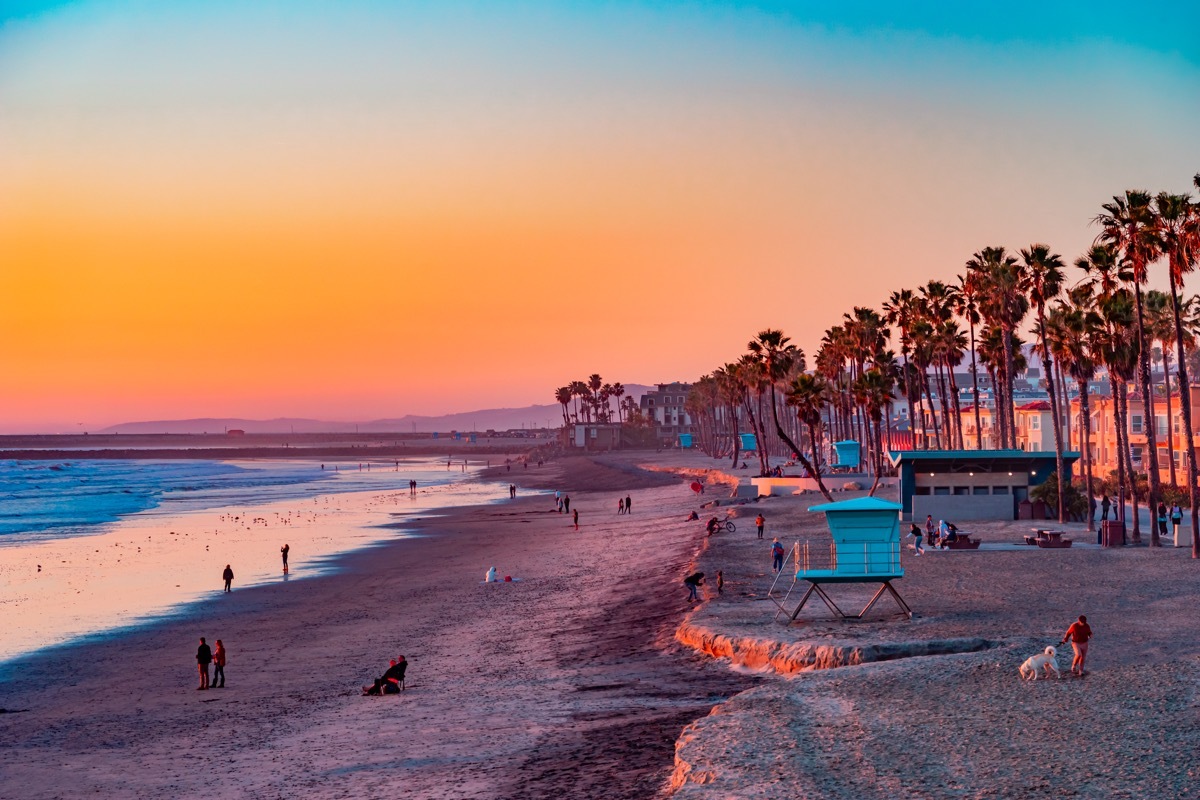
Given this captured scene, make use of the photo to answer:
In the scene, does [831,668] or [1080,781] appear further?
[831,668]

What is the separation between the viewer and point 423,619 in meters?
34.9

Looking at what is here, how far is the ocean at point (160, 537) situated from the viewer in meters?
39.4

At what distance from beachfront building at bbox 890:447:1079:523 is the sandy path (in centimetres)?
1222

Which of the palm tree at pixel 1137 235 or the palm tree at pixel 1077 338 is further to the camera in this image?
the palm tree at pixel 1077 338

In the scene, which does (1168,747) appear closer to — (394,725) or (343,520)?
(394,725)

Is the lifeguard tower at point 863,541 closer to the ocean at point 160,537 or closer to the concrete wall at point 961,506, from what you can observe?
the ocean at point 160,537

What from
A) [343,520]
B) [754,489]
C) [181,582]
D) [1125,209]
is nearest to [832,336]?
[754,489]

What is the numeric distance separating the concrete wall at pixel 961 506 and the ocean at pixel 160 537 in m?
26.4

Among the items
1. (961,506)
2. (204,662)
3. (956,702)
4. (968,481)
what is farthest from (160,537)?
(956,702)

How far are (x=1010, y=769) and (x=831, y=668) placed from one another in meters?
7.04

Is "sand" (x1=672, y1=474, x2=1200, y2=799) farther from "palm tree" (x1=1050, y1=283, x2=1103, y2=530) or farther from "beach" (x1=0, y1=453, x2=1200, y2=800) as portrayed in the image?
"palm tree" (x1=1050, y1=283, x2=1103, y2=530)

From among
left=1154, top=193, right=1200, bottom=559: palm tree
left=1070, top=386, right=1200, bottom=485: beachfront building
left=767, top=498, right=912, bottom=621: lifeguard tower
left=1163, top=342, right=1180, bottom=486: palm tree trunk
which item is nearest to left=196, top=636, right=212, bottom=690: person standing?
left=767, top=498, right=912, bottom=621: lifeguard tower

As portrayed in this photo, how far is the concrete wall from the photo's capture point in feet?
160

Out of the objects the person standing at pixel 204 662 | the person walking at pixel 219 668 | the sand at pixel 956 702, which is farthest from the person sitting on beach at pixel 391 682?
the sand at pixel 956 702
